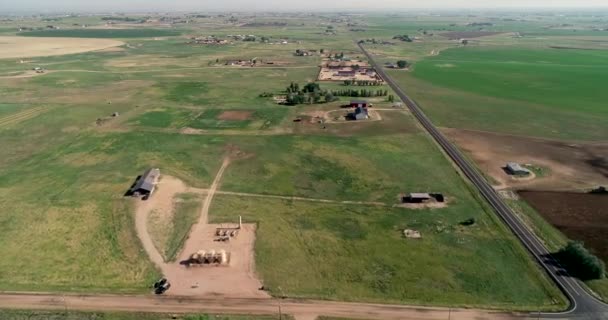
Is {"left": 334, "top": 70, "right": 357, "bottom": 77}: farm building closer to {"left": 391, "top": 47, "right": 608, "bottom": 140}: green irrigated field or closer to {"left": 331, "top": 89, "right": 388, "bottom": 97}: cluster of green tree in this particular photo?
{"left": 391, "top": 47, "right": 608, "bottom": 140}: green irrigated field

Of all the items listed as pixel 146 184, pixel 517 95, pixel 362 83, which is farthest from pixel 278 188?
pixel 517 95

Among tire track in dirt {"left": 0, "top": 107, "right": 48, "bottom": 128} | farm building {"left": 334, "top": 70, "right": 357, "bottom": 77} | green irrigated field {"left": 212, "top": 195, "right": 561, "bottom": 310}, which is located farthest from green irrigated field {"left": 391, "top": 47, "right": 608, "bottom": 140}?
tire track in dirt {"left": 0, "top": 107, "right": 48, "bottom": 128}

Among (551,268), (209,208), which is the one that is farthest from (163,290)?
(551,268)

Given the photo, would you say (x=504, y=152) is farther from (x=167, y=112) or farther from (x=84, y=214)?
Result: (x=167, y=112)

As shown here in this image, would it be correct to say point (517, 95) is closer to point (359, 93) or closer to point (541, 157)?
point (359, 93)

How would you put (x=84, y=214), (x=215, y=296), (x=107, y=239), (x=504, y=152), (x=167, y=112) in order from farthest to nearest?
(x=167, y=112), (x=504, y=152), (x=84, y=214), (x=107, y=239), (x=215, y=296)

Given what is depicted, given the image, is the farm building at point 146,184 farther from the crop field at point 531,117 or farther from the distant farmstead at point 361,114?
the crop field at point 531,117
